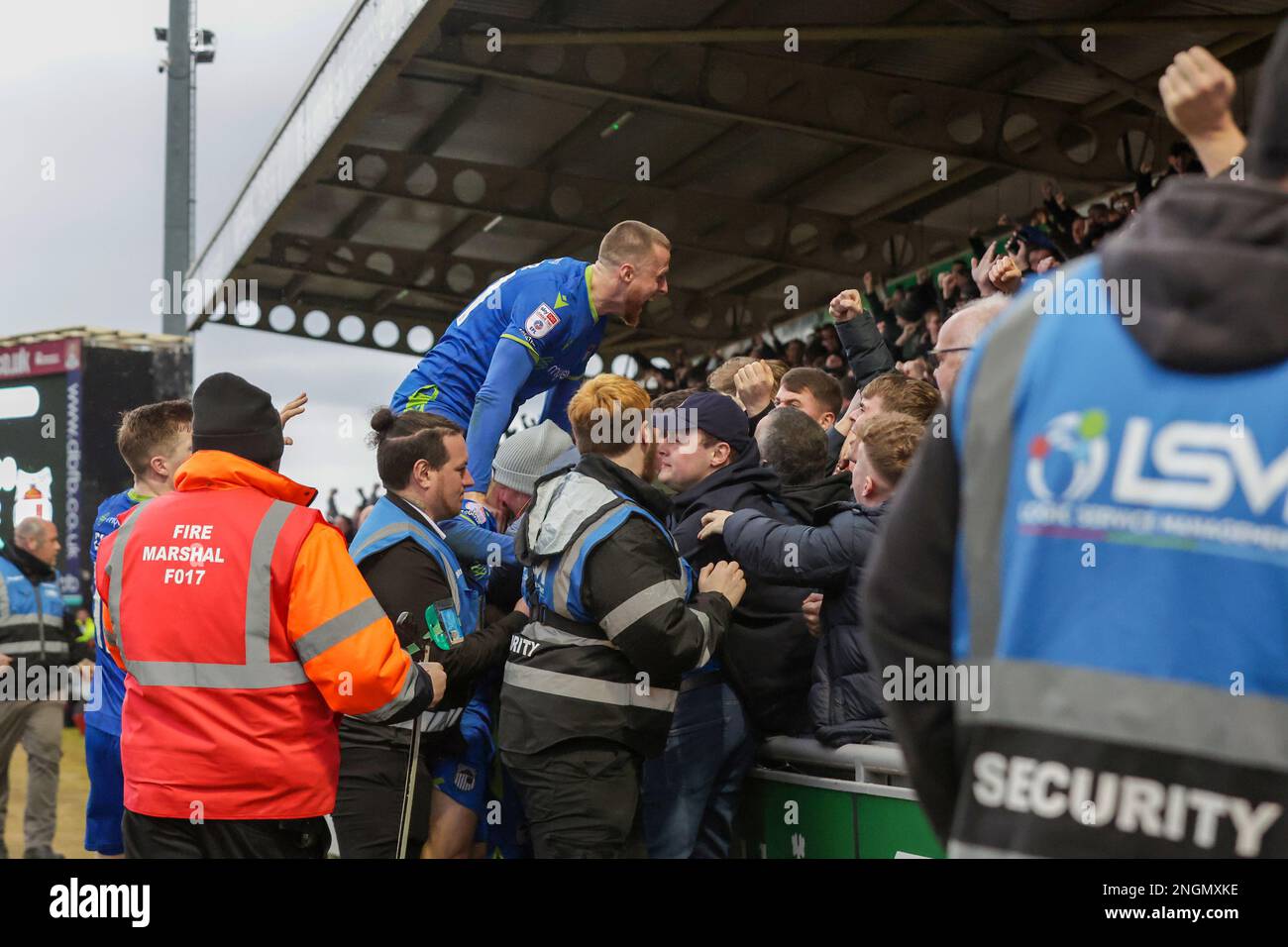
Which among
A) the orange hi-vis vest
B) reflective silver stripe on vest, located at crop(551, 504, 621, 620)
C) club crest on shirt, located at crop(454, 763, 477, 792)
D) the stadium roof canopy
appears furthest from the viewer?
the stadium roof canopy

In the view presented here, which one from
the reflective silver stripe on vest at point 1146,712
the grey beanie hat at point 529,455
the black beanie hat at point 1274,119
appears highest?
the black beanie hat at point 1274,119

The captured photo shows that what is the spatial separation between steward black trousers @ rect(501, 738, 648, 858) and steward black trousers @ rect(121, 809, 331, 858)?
2.37 feet

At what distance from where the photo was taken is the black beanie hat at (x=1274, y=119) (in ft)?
4.24

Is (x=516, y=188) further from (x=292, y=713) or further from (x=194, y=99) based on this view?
(x=292, y=713)

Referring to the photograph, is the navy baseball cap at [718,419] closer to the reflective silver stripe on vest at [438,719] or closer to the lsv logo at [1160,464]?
the reflective silver stripe on vest at [438,719]

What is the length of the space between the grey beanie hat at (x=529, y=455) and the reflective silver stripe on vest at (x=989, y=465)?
342 cm

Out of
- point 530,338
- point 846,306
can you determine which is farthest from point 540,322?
point 846,306

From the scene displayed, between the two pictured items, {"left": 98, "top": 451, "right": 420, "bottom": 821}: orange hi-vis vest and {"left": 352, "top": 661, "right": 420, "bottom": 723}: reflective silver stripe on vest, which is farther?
{"left": 352, "top": 661, "right": 420, "bottom": 723}: reflective silver stripe on vest

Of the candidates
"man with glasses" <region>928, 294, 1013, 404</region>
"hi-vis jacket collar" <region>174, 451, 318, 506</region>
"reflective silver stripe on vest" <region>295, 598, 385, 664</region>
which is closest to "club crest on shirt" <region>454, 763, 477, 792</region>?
"reflective silver stripe on vest" <region>295, 598, 385, 664</region>

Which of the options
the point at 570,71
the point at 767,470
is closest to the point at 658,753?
the point at 767,470

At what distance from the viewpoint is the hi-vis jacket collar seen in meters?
3.38

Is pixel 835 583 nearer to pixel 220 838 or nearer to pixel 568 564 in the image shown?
pixel 568 564

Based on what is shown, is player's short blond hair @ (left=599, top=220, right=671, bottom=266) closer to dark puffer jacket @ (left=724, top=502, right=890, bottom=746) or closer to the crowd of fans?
the crowd of fans

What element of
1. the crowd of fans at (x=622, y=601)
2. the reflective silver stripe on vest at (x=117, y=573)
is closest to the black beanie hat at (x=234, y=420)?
the crowd of fans at (x=622, y=601)
